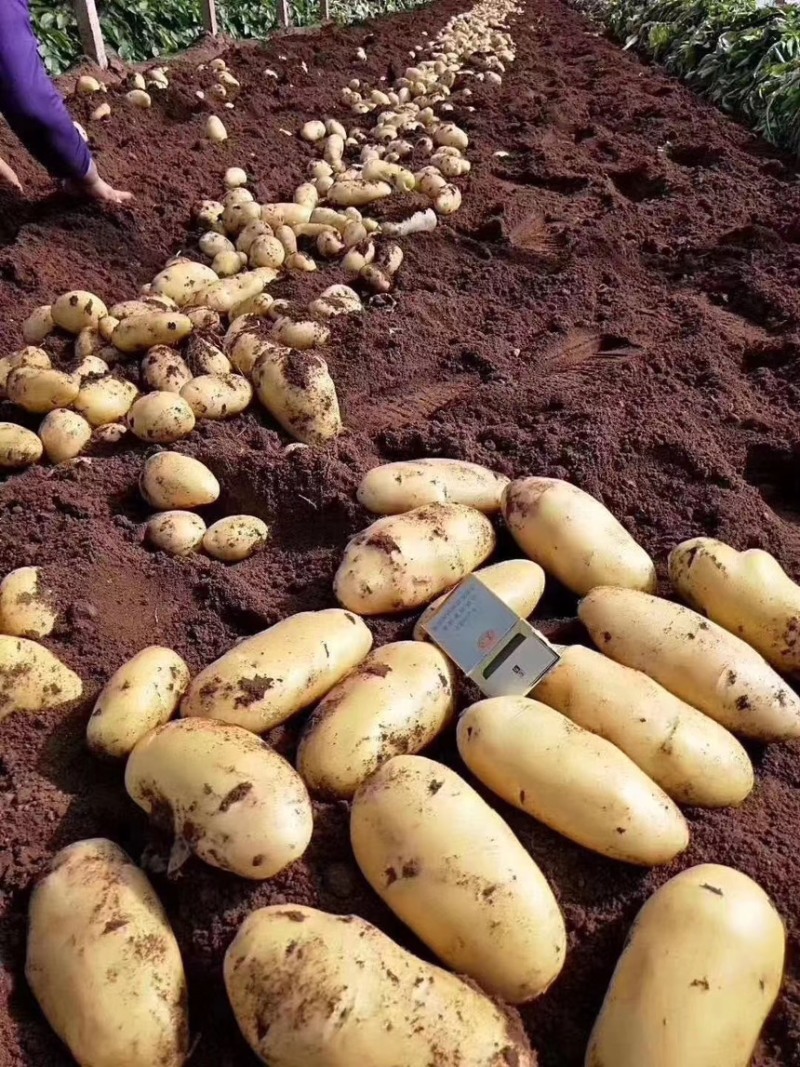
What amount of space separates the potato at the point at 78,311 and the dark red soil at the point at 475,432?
1.16 ft

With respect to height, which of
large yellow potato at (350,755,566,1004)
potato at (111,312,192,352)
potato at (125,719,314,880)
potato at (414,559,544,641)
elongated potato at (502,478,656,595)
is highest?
elongated potato at (502,478,656,595)

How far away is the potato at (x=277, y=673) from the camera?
1638 millimetres

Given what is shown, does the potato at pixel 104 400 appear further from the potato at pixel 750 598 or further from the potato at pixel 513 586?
the potato at pixel 750 598

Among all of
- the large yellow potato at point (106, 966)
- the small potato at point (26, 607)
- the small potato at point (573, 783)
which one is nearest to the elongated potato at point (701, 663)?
the small potato at point (573, 783)

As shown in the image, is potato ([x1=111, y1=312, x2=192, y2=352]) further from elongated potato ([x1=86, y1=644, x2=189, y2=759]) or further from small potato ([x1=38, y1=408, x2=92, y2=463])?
elongated potato ([x1=86, y1=644, x2=189, y2=759])

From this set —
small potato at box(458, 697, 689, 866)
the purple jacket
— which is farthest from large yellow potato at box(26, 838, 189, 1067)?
the purple jacket

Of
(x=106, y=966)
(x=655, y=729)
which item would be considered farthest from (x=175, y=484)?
(x=655, y=729)

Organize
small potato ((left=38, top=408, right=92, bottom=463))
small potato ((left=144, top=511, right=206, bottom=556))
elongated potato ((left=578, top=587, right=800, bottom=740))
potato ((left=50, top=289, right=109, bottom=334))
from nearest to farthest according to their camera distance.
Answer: elongated potato ((left=578, top=587, right=800, bottom=740))
small potato ((left=144, top=511, right=206, bottom=556))
small potato ((left=38, top=408, right=92, bottom=463))
potato ((left=50, top=289, right=109, bottom=334))

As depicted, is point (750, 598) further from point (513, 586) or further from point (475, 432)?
point (475, 432)

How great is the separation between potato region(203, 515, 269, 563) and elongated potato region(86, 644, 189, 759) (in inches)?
21.7

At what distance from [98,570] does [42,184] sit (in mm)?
3332

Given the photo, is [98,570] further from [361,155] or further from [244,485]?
[361,155]

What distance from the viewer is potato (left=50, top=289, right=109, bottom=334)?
315cm

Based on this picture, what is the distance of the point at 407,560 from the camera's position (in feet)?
6.52
